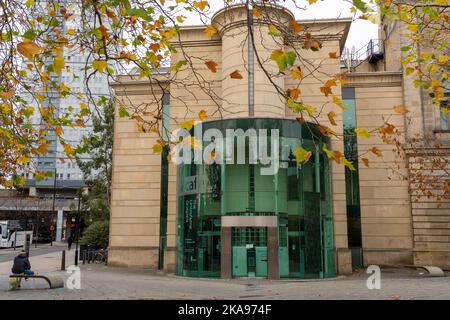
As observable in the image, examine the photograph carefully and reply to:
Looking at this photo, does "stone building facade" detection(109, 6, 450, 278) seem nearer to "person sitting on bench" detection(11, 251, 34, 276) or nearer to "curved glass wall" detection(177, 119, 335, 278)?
"curved glass wall" detection(177, 119, 335, 278)

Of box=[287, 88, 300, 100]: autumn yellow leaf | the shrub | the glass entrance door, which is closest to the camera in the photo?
box=[287, 88, 300, 100]: autumn yellow leaf

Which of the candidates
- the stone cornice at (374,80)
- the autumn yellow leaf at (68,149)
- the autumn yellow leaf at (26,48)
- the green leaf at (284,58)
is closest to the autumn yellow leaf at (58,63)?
the autumn yellow leaf at (26,48)

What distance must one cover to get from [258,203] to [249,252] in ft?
6.83

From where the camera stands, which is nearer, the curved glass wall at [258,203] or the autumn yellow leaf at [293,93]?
the autumn yellow leaf at [293,93]

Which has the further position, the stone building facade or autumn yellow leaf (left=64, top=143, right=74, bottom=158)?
the stone building facade

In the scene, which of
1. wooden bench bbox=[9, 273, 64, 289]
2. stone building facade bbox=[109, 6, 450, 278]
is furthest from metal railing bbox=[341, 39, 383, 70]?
wooden bench bbox=[9, 273, 64, 289]

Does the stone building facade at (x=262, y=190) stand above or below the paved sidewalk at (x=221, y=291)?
above

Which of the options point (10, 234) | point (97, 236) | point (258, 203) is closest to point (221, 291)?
point (258, 203)

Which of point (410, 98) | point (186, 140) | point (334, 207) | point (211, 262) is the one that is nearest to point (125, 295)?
point (211, 262)

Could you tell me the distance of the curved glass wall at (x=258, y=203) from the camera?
1952cm

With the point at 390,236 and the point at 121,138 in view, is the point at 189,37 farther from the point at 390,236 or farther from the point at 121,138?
Answer: the point at 390,236

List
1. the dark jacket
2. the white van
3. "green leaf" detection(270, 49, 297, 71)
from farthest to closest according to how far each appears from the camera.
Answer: the white van → the dark jacket → "green leaf" detection(270, 49, 297, 71)

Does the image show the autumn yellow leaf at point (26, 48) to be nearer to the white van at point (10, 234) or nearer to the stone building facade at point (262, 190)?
the stone building facade at point (262, 190)

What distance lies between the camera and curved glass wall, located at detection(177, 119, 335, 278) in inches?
768
